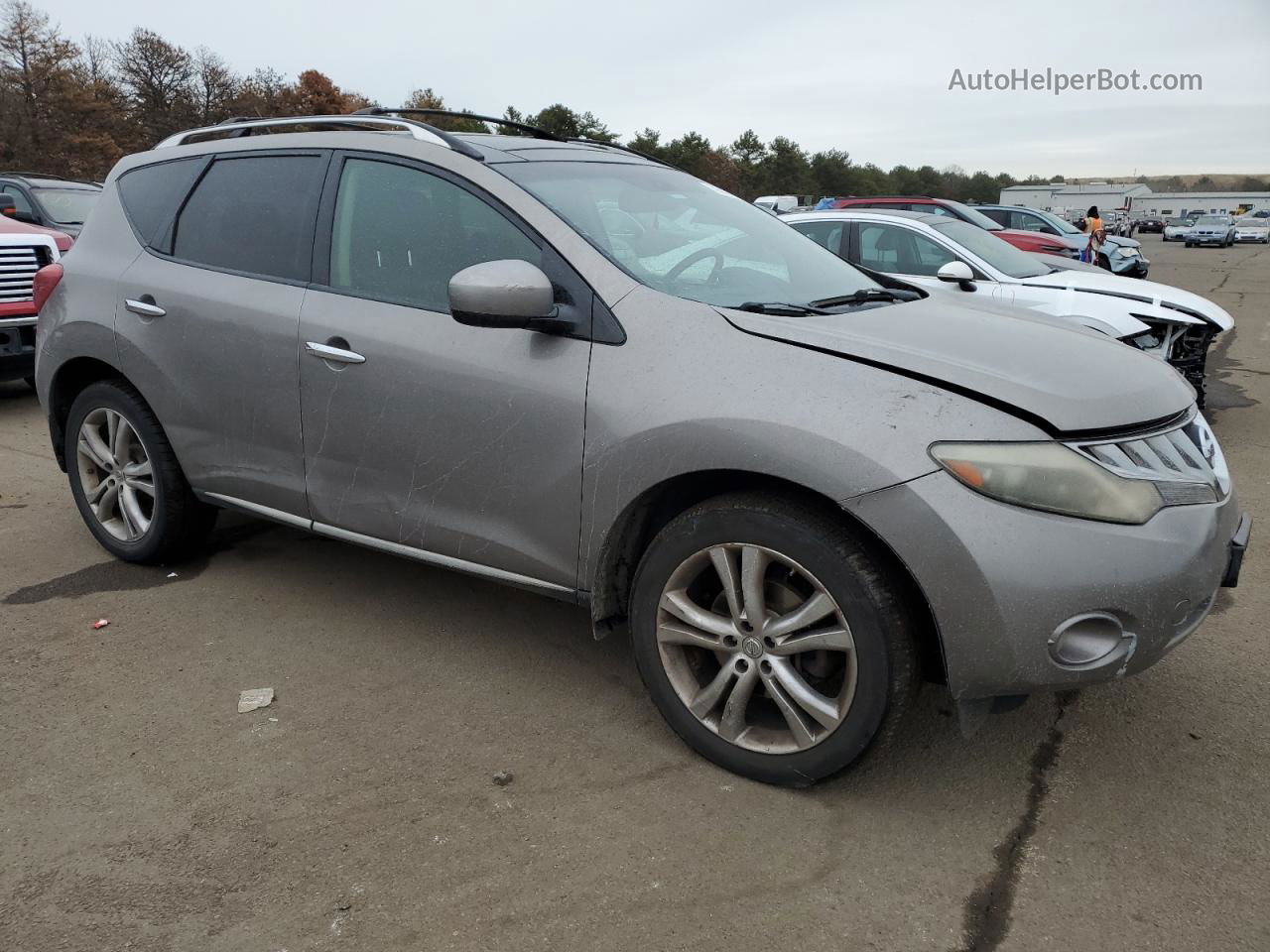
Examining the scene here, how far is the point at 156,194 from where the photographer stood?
13.4 ft

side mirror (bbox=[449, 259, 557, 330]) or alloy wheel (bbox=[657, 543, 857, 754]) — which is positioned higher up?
side mirror (bbox=[449, 259, 557, 330])

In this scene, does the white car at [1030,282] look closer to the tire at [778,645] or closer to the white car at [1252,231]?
the tire at [778,645]

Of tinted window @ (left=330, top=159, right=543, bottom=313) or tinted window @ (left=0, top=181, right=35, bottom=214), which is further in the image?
tinted window @ (left=0, top=181, right=35, bottom=214)

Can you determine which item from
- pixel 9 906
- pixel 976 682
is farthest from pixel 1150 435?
pixel 9 906

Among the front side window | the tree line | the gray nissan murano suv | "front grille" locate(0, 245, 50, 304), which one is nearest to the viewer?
the gray nissan murano suv

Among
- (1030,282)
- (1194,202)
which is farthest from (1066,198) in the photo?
(1030,282)

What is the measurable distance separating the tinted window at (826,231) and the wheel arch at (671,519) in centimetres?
625

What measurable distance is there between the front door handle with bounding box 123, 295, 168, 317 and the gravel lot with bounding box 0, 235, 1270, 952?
115 centimetres

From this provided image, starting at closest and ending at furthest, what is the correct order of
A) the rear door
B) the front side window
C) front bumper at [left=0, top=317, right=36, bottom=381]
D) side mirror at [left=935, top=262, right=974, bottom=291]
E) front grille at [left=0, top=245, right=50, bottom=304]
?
the rear door
side mirror at [left=935, top=262, right=974, bottom=291]
front bumper at [left=0, top=317, right=36, bottom=381]
front grille at [left=0, top=245, right=50, bottom=304]
the front side window

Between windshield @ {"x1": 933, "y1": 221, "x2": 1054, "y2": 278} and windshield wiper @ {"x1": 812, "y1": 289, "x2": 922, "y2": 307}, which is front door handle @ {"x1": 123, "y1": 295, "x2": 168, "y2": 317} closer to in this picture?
→ windshield wiper @ {"x1": 812, "y1": 289, "x2": 922, "y2": 307}

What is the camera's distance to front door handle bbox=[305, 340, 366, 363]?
323 cm

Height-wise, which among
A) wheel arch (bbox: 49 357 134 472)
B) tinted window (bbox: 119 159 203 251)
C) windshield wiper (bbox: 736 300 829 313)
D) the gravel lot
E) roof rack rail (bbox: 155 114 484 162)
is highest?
roof rack rail (bbox: 155 114 484 162)

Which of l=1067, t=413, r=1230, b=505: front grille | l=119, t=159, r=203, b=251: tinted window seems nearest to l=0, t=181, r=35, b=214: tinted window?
l=119, t=159, r=203, b=251: tinted window

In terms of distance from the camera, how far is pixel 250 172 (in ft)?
12.3
